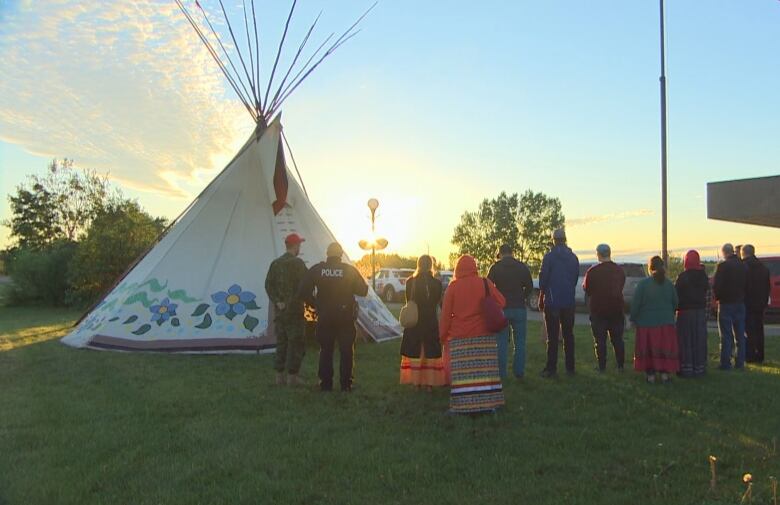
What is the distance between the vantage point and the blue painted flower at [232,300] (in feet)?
31.7

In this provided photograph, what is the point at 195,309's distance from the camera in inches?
382

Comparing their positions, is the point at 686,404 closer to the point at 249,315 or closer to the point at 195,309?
the point at 249,315

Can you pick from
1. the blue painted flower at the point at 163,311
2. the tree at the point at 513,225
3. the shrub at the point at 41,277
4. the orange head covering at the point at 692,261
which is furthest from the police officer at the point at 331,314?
the tree at the point at 513,225

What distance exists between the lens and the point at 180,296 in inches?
387

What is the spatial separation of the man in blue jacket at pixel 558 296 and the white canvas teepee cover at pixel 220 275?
12.8 feet

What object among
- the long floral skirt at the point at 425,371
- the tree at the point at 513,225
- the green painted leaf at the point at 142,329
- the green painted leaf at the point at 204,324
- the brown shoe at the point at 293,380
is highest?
the tree at the point at 513,225

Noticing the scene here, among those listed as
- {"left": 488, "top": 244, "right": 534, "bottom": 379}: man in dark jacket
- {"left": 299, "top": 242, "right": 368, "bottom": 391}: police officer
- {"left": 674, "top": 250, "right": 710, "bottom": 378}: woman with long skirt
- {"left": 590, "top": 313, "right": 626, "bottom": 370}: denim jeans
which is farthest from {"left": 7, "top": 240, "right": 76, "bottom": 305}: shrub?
{"left": 674, "top": 250, "right": 710, "bottom": 378}: woman with long skirt

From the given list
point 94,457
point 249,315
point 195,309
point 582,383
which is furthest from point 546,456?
point 195,309

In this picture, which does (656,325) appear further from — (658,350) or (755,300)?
(755,300)

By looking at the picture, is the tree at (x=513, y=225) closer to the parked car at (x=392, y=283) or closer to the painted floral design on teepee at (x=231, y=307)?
the parked car at (x=392, y=283)

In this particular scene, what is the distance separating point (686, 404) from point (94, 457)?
5308mm

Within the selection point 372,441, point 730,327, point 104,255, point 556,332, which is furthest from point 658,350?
point 104,255

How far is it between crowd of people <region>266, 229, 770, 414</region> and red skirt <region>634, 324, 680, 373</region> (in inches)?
0.5

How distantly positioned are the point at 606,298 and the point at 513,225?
150ft
